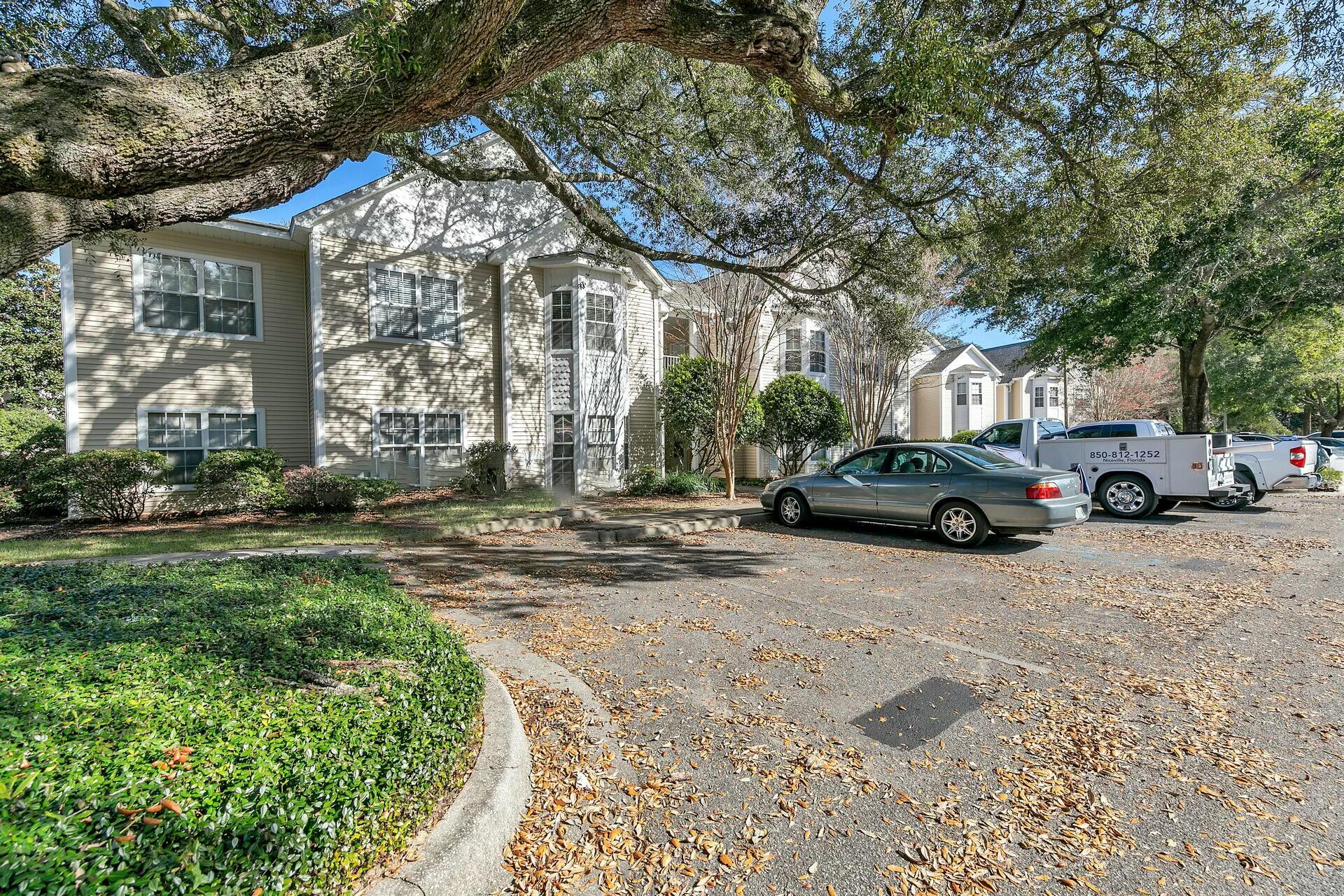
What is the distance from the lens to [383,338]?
14.7 meters

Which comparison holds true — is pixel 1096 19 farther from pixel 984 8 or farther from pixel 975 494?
pixel 975 494

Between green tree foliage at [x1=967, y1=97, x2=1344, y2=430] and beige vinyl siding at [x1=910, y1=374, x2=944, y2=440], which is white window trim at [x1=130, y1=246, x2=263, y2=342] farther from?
beige vinyl siding at [x1=910, y1=374, x2=944, y2=440]

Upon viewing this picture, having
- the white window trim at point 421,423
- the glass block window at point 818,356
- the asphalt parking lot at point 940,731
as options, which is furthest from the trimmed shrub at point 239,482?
the glass block window at point 818,356

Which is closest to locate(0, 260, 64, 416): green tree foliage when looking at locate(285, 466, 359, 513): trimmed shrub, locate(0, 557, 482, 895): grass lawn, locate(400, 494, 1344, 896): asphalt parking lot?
locate(285, 466, 359, 513): trimmed shrub

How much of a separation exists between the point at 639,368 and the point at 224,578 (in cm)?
1446

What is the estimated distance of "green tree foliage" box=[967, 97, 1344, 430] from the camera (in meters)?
9.89

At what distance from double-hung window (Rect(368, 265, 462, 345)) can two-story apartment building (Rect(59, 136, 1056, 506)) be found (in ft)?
0.12

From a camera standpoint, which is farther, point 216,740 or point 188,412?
point 188,412

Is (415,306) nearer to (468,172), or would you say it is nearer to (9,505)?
(468,172)

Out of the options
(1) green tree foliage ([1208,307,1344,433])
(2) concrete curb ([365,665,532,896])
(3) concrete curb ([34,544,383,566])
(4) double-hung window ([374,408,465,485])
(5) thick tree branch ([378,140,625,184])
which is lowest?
(2) concrete curb ([365,665,532,896])

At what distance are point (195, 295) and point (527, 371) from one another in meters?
7.31

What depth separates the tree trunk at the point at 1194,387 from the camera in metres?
18.5

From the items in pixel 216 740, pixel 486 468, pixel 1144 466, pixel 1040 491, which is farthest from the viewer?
pixel 486 468

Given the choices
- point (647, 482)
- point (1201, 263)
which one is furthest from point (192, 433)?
point (1201, 263)
